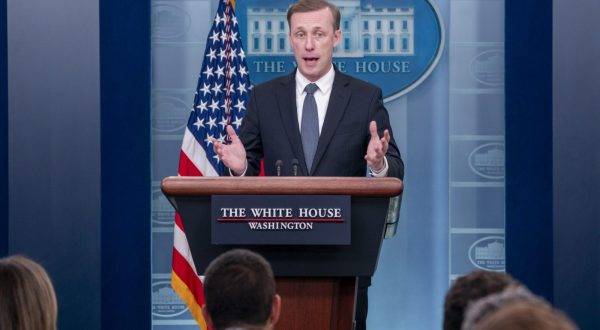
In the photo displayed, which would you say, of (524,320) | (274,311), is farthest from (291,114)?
(524,320)

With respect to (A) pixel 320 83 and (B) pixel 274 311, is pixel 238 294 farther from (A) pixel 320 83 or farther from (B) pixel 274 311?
(A) pixel 320 83

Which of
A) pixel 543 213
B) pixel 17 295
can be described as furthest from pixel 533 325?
pixel 543 213

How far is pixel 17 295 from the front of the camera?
7.20ft

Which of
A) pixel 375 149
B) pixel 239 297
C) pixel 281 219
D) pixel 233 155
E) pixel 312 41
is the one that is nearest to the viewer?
pixel 239 297

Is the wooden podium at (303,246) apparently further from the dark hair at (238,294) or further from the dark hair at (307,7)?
the dark hair at (307,7)

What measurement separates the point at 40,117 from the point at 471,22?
8.71 ft

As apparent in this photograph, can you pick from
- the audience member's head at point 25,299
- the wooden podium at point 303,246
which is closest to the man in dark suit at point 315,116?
the wooden podium at point 303,246

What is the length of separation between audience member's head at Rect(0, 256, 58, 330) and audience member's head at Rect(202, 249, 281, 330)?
1.23 ft

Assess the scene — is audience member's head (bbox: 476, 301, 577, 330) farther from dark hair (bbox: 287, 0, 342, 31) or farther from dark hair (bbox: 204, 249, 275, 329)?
dark hair (bbox: 287, 0, 342, 31)

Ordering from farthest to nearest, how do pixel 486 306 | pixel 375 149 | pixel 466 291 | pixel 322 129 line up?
pixel 322 129, pixel 375 149, pixel 466 291, pixel 486 306

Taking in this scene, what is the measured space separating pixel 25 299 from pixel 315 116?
1638 mm

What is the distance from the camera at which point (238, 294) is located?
2.22 meters

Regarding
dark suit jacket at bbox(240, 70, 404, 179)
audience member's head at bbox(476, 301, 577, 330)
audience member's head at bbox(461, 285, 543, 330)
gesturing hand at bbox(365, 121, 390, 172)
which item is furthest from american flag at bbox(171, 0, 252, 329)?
audience member's head at bbox(476, 301, 577, 330)

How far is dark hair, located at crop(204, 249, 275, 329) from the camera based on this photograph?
2.21m
